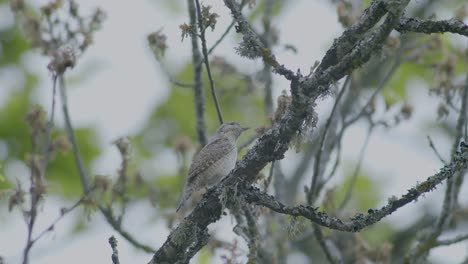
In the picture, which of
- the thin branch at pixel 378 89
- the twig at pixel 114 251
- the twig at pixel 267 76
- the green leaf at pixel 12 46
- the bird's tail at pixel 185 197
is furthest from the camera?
the green leaf at pixel 12 46

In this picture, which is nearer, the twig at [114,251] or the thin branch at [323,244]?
the twig at [114,251]

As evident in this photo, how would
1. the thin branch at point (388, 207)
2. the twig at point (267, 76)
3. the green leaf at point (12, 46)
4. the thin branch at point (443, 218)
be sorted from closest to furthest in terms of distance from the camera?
the thin branch at point (388, 207) → the thin branch at point (443, 218) → the twig at point (267, 76) → the green leaf at point (12, 46)

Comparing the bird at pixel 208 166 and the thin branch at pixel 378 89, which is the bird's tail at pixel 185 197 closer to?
the bird at pixel 208 166

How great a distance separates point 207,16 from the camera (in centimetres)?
482

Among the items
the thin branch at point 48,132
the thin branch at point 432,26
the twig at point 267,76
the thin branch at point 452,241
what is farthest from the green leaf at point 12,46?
the thin branch at point 432,26

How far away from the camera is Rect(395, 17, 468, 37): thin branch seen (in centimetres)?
379

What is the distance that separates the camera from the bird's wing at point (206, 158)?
7258mm

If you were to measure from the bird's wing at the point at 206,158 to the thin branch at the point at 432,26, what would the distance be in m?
3.44

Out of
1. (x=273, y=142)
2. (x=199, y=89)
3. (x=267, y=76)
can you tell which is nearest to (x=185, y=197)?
(x=199, y=89)

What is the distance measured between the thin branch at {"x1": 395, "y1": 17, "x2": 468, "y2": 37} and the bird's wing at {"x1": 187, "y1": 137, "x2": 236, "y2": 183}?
3443 millimetres

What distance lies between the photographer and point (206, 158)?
727 cm

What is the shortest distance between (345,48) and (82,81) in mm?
8434

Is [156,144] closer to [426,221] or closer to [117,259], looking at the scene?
[426,221]

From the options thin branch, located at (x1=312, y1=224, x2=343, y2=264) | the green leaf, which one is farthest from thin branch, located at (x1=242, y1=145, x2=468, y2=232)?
the green leaf
